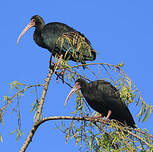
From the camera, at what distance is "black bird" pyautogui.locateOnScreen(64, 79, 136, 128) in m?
7.13

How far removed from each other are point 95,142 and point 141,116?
Result: 78cm

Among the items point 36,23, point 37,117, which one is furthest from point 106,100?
point 36,23

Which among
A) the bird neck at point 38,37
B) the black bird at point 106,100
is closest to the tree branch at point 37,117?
the black bird at point 106,100

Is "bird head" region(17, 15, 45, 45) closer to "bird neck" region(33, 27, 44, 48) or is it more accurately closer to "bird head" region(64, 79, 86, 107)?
"bird neck" region(33, 27, 44, 48)

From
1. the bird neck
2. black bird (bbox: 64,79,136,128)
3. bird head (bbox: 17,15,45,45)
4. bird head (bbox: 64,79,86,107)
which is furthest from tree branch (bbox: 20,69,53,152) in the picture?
bird head (bbox: 17,15,45,45)

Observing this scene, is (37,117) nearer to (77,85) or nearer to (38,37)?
(77,85)

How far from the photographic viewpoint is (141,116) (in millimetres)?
5590

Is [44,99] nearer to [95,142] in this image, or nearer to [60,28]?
[95,142]

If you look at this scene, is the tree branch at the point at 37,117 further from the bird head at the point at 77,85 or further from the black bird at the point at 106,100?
the black bird at the point at 106,100

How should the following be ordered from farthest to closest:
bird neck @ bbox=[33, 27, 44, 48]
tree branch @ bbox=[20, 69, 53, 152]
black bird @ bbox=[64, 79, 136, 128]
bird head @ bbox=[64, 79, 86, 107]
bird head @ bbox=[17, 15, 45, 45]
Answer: bird head @ bbox=[17, 15, 45, 45]
bird neck @ bbox=[33, 27, 44, 48]
black bird @ bbox=[64, 79, 136, 128]
bird head @ bbox=[64, 79, 86, 107]
tree branch @ bbox=[20, 69, 53, 152]

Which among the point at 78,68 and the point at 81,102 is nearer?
the point at 78,68

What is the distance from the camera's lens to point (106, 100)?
283 inches

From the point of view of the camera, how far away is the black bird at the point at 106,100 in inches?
281

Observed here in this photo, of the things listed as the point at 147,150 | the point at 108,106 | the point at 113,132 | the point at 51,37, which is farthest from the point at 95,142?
the point at 51,37
